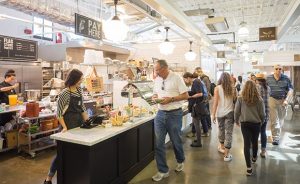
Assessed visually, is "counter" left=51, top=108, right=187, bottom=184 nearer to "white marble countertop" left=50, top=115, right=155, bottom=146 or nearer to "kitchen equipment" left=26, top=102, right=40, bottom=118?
"white marble countertop" left=50, top=115, right=155, bottom=146

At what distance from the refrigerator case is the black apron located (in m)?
5.60

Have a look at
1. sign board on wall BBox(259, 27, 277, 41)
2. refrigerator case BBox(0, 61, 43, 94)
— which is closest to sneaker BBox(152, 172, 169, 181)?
refrigerator case BBox(0, 61, 43, 94)

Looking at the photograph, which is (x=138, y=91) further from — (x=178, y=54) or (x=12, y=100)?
(x=178, y=54)

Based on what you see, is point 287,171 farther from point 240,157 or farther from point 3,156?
point 3,156

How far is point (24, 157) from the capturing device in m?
4.87

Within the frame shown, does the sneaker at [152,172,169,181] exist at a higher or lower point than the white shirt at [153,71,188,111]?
lower

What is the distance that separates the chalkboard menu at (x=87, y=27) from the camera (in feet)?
15.8

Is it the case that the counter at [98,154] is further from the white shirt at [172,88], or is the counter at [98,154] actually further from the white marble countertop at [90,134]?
the white shirt at [172,88]

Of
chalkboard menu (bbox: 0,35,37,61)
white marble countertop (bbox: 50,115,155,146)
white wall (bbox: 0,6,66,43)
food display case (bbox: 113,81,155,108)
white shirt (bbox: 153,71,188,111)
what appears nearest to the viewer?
white marble countertop (bbox: 50,115,155,146)

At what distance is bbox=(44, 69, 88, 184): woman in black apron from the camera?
334 centimetres

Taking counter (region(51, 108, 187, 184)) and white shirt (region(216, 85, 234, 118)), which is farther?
white shirt (region(216, 85, 234, 118))

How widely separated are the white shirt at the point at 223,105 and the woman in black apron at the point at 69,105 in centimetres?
246

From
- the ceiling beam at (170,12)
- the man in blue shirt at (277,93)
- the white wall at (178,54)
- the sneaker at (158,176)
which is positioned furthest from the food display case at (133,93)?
the white wall at (178,54)

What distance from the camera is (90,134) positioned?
3.09m
